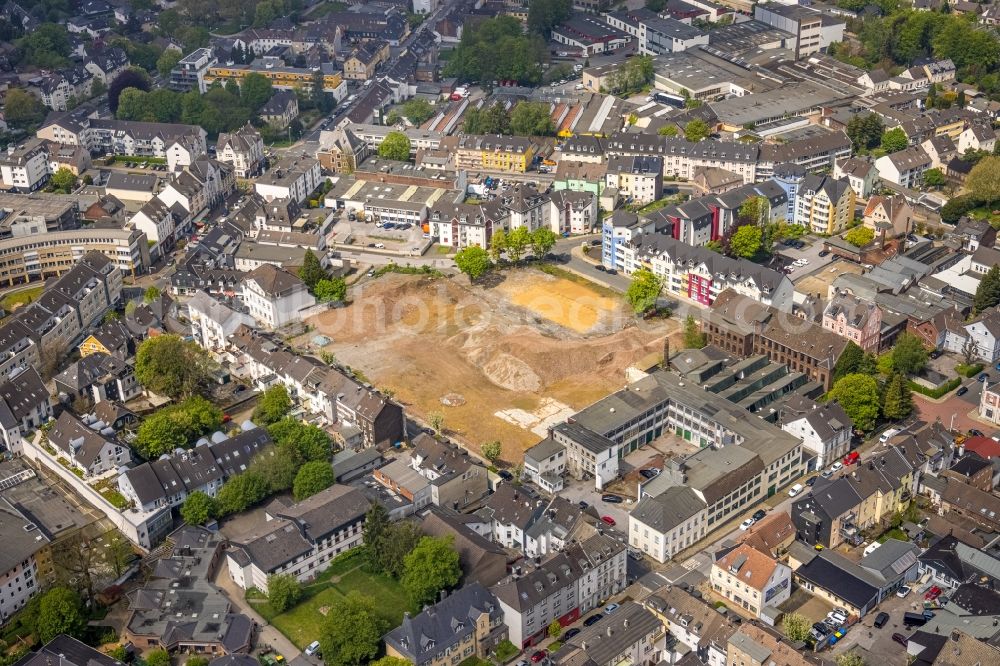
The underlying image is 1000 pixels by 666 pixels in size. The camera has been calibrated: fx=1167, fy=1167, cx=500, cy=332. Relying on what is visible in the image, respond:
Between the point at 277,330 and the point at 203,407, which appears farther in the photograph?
the point at 277,330

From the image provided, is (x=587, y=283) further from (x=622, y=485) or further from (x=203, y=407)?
(x=203, y=407)

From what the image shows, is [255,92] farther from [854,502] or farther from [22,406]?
[854,502]

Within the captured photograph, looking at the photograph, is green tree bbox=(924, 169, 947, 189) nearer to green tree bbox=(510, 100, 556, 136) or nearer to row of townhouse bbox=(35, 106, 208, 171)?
green tree bbox=(510, 100, 556, 136)

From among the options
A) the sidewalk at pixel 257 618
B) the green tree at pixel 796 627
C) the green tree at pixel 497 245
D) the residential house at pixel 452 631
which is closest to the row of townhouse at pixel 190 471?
the sidewalk at pixel 257 618

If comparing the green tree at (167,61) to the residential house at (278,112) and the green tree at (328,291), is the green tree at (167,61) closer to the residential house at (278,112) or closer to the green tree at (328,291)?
the residential house at (278,112)

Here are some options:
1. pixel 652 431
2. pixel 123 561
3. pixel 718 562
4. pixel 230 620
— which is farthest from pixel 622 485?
pixel 123 561
